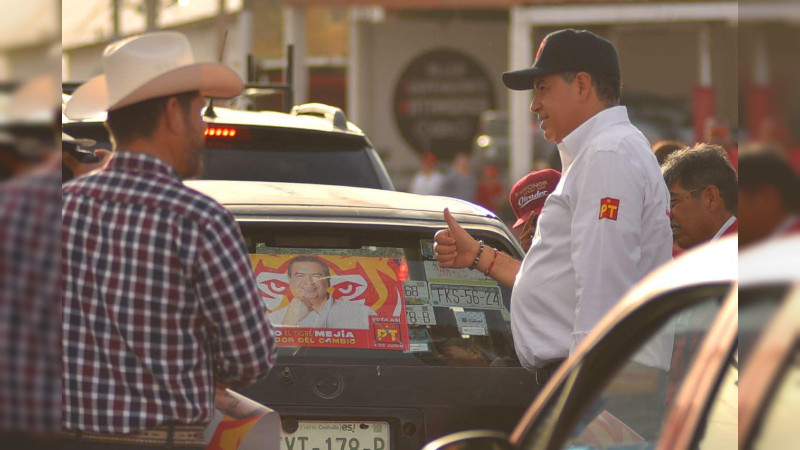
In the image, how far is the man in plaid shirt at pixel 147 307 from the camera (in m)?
2.92

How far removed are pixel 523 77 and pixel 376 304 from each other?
2.96 ft

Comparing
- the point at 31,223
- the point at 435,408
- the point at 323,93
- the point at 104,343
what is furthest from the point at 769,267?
the point at 323,93

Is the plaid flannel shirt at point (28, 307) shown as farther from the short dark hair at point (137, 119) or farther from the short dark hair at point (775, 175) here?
the short dark hair at point (137, 119)

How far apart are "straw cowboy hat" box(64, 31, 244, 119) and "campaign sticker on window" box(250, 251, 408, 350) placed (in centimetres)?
107

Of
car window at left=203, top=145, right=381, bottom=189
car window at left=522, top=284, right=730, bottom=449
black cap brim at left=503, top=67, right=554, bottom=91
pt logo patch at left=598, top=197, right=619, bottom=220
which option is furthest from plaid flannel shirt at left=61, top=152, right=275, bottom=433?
car window at left=203, top=145, right=381, bottom=189

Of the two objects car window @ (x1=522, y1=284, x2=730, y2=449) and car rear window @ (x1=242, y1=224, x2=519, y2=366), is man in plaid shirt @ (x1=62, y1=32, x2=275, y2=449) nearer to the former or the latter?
car window @ (x1=522, y1=284, x2=730, y2=449)

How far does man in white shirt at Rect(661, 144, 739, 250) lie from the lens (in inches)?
191

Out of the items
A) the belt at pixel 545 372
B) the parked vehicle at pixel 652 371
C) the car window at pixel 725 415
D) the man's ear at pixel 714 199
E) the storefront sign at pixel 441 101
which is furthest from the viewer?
the storefront sign at pixel 441 101

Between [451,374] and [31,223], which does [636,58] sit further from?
[31,223]

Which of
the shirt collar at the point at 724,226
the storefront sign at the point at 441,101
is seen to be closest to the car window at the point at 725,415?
the shirt collar at the point at 724,226

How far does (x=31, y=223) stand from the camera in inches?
57.2

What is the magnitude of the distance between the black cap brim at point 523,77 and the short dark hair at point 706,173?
697mm

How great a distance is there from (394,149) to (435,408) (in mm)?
26287

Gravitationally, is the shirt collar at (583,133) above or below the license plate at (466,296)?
above
